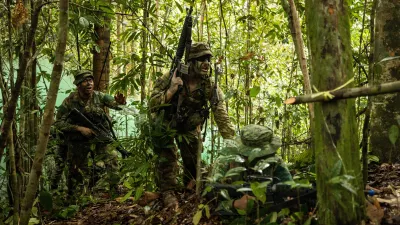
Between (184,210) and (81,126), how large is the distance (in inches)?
115

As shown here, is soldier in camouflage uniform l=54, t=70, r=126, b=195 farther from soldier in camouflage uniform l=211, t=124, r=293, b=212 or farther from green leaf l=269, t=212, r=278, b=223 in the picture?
green leaf l=269, t=212, r=278, b=223

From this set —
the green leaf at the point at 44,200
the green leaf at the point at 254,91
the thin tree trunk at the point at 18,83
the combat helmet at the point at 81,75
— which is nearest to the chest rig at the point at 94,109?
the combat helmet at the point at 81,75

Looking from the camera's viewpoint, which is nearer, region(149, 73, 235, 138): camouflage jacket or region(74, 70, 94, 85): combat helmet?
region(149, 73, 235, 138): camouflage jacket

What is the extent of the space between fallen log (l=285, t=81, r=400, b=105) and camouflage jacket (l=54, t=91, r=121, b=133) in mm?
4308

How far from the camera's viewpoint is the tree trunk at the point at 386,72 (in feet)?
13.0

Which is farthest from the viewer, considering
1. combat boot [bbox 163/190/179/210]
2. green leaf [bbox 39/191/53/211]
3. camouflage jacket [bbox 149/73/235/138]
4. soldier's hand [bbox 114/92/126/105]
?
soldier's hand [bbox 114/92/126/105]

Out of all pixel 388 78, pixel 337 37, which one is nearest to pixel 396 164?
pixel 388 78

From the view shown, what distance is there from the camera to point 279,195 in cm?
293

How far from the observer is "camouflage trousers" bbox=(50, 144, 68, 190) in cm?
611

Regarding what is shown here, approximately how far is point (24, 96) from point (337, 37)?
150 inches

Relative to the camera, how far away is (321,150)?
7.72 feet

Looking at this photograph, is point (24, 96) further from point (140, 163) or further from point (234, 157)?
point (234, 157)

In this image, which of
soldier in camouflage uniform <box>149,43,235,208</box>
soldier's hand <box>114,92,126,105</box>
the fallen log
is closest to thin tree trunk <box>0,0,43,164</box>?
soldier in camouflage uniform <box>149,43,235,208</box>

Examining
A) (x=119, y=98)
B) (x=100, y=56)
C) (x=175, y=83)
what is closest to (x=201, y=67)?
(x=175, y=83)
